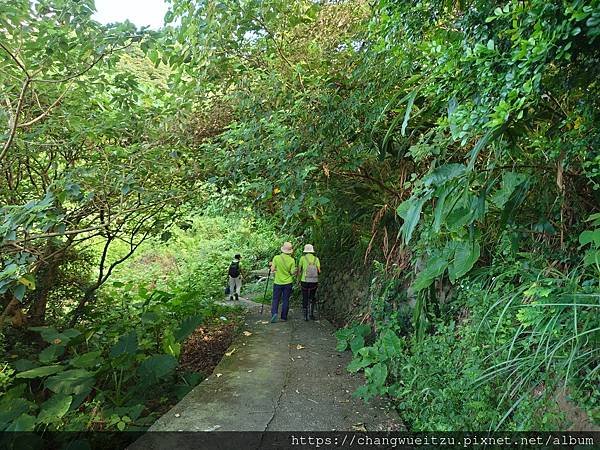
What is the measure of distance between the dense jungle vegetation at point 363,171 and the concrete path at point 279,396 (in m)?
0.32

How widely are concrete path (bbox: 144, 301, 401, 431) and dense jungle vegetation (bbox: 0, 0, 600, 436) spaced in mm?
317

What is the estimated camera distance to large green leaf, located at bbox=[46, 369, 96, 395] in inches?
155

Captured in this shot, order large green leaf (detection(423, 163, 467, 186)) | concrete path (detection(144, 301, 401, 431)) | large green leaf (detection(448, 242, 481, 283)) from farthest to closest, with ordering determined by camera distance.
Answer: concrete path (detection(144, 301, 401, 431)) < large green leaf (detection(448, 242, 481, 283)) < large green leaf (detection(423, 163, 467, 186))

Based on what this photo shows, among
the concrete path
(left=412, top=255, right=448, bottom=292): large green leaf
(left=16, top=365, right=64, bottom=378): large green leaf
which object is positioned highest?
(left=412, top=255, right=448, bottom=292): large green leaf

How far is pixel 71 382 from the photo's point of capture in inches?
158

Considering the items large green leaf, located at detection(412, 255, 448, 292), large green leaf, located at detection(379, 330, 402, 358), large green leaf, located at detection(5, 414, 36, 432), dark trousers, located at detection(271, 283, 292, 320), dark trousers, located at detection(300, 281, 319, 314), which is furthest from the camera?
dark trousers, located at detection(300, 281, 319, 314)

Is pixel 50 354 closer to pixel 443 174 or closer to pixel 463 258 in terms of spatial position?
pixel 463 258

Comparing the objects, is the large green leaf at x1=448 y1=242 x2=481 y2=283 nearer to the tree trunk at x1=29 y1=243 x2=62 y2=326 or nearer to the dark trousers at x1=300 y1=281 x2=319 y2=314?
the dark trousers at x1=300 y1=281 x2=319 y2=314

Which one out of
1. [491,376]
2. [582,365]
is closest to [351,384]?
[491,376]

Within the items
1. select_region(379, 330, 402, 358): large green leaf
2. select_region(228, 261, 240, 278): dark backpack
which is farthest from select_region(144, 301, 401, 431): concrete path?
select_region(228, 261, 240, 278): dark backpack

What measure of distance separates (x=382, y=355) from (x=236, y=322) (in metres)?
3.90

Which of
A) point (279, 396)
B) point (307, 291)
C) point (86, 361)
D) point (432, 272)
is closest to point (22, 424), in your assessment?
point (86, 361)

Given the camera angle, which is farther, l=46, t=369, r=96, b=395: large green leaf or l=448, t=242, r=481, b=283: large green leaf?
l=46, t=369, r=96, b=395: large green leaf

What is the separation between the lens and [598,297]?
6.27 ft
